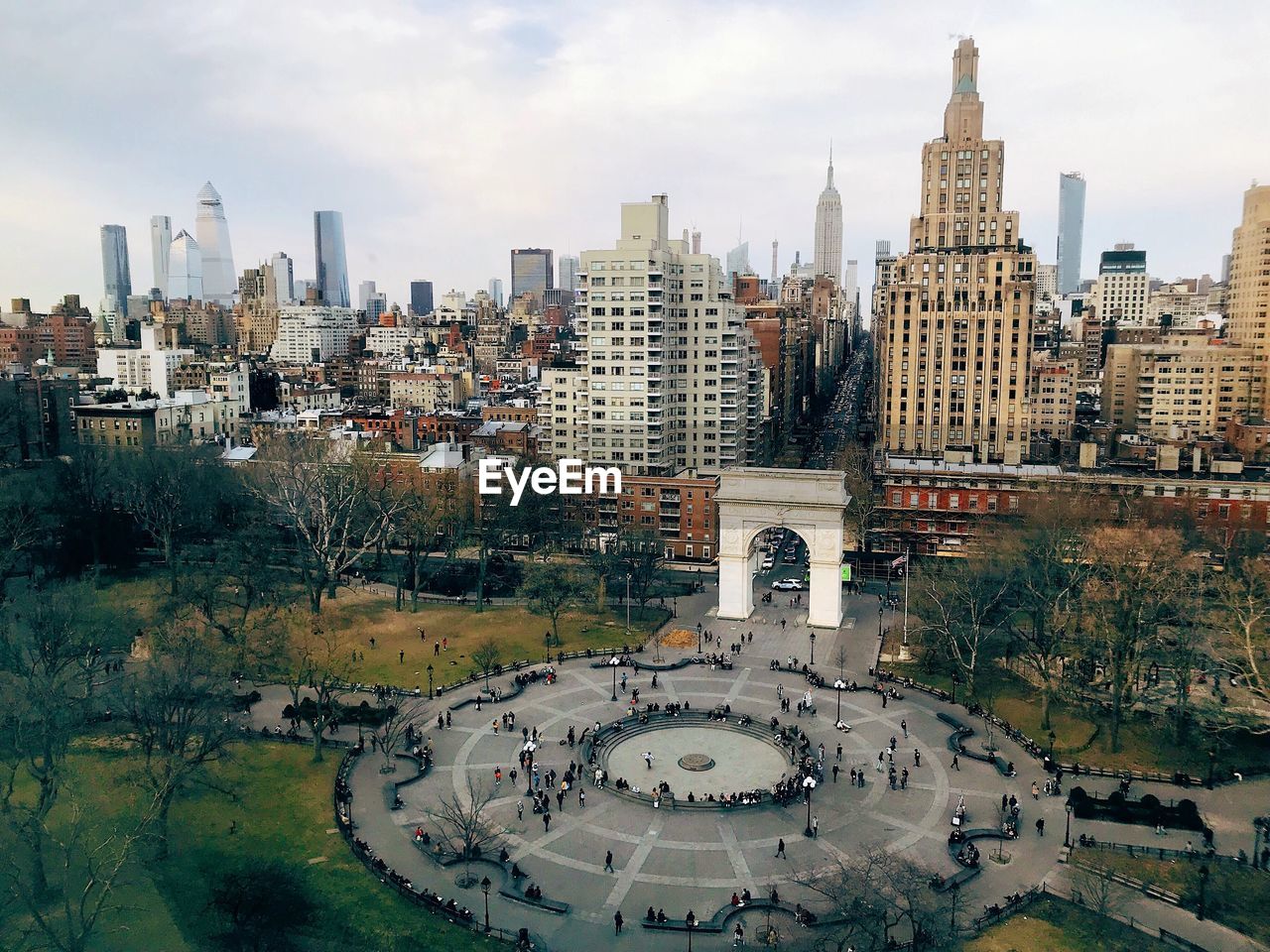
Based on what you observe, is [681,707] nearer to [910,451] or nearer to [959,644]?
[959,644]

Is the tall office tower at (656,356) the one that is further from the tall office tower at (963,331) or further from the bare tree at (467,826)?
the bare tree at (467,826)

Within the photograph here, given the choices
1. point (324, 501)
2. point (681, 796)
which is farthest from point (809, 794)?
A: point (324, 501)

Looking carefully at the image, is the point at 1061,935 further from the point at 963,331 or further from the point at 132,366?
the point at 132,366

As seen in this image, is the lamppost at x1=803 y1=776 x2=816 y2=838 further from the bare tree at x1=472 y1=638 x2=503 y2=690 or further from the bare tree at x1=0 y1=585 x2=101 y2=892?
the bare tree at x1=0 y1=585 x2=101 y2=892

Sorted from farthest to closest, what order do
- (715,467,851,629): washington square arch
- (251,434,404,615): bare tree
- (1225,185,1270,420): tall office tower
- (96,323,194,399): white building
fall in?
(96,323,194,399): white building
(1225,185,1270,420): tall office tower
(251,434,404,615): bare tree
(715,467,851,629): washington square arch

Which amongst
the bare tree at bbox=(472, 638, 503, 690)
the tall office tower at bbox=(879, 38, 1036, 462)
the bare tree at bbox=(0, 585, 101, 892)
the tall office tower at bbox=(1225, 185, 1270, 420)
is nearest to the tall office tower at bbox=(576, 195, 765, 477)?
the tall office tower at bbox=(879, 38, 1036, 462)

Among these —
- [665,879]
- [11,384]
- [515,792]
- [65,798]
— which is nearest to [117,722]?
[65,798]

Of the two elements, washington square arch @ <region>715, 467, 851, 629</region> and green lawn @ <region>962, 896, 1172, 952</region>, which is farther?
washington square arch @ <region>715, 467, 851, 629</region>

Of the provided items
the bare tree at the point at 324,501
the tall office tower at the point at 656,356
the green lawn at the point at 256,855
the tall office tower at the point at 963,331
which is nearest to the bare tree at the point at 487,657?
the green lawn at the point at 256,855
